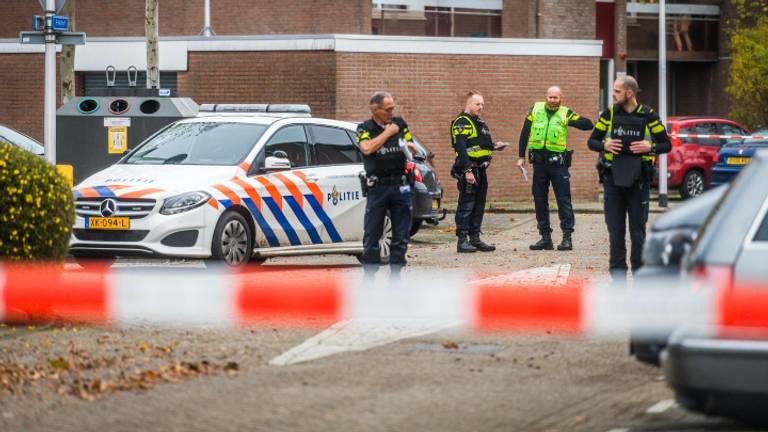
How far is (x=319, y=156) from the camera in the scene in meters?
16.0

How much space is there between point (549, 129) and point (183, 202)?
5.39 meters

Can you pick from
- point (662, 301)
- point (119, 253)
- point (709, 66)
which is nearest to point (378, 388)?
point (662, 301)

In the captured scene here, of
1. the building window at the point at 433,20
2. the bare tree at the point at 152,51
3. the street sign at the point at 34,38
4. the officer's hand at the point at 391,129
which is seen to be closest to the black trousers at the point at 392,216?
the officer's hand at the point at 391,129

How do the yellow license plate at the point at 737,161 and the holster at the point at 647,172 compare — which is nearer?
the holster at the point at 647,172

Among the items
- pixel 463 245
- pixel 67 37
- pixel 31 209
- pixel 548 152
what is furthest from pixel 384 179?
Result: pixel 67 37

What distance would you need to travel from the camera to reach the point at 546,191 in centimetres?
1836

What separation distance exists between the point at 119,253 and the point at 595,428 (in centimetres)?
771

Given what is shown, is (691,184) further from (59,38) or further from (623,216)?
(623,216)

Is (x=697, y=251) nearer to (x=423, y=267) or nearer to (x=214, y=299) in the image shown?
(x=214, y=299)

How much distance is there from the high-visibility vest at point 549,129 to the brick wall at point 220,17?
20013mm

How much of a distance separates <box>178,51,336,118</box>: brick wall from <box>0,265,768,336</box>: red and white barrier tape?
763 inches

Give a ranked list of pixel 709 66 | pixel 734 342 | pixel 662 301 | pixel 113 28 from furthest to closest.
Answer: pixel 709 66 → pixel 113 28 → pixel 662 301 → pixel 734 342

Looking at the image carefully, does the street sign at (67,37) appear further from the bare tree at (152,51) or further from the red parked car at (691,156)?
the red parked car at (691,156)

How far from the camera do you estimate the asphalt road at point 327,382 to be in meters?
7.50
